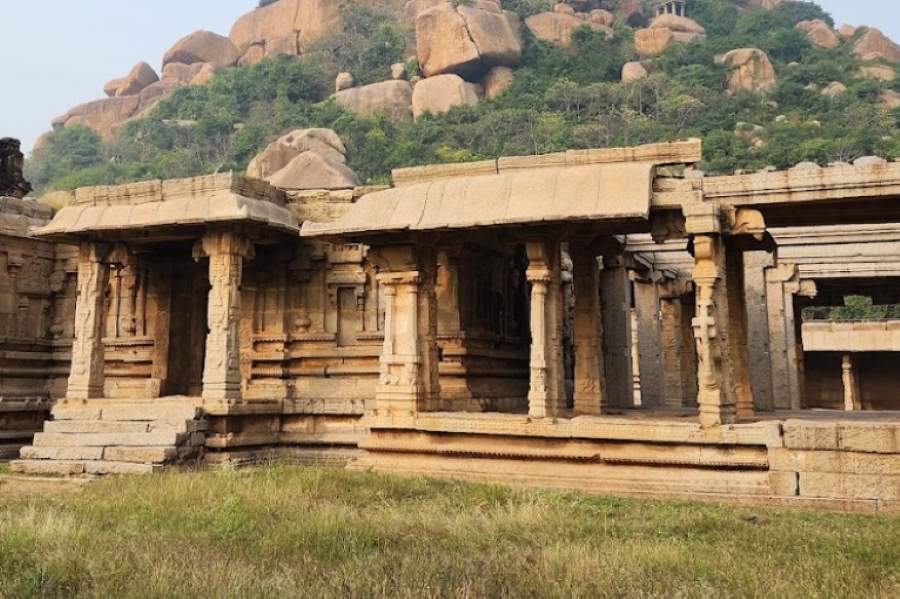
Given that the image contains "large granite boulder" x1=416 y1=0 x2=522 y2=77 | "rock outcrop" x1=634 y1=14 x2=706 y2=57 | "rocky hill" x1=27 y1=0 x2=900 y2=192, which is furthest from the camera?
"rock outcrop" x1=634 y1=14 x2=706 y2=57

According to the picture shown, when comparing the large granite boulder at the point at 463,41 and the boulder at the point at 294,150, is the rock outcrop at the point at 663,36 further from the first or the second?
the boulder at the point at 294,150

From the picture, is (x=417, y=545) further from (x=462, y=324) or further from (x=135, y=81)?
(x=135, y=81)

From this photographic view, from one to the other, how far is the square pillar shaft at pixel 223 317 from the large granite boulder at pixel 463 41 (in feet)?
176

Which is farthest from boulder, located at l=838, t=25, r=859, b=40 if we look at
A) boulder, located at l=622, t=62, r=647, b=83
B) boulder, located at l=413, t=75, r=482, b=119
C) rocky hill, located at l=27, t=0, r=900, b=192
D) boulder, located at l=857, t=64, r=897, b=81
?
boulder, located at l=413, t=75, r=482, b=119

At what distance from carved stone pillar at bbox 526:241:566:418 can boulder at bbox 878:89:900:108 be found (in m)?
52.4

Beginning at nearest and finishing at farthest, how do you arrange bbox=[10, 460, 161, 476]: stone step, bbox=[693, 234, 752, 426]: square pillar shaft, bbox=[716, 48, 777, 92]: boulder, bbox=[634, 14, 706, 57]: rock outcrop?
bbox=[693, 234, 752, 426]: square pillar shaft < bbox=[10, 460, 161, 476]: stone step < bbox=[716, 48, 777, 92]: boulder < bbox=[634, 14, 706, 57]: rock outcrop

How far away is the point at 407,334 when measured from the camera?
10.4m

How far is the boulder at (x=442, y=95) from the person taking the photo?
6084cm

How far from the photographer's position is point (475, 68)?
207ft

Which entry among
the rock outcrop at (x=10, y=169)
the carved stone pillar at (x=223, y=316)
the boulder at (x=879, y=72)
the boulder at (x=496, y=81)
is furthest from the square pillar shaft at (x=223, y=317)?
the boulder at (x=879, y=72)

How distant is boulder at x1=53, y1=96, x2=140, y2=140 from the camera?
8444cm

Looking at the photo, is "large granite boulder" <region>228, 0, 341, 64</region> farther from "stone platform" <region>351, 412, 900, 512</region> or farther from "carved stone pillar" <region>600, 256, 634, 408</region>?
"stone platform" <region>351, 412, 900, 512</region>

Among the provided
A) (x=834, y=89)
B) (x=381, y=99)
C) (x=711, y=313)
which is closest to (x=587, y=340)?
(x=711, y=313)

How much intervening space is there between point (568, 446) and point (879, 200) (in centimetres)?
461
